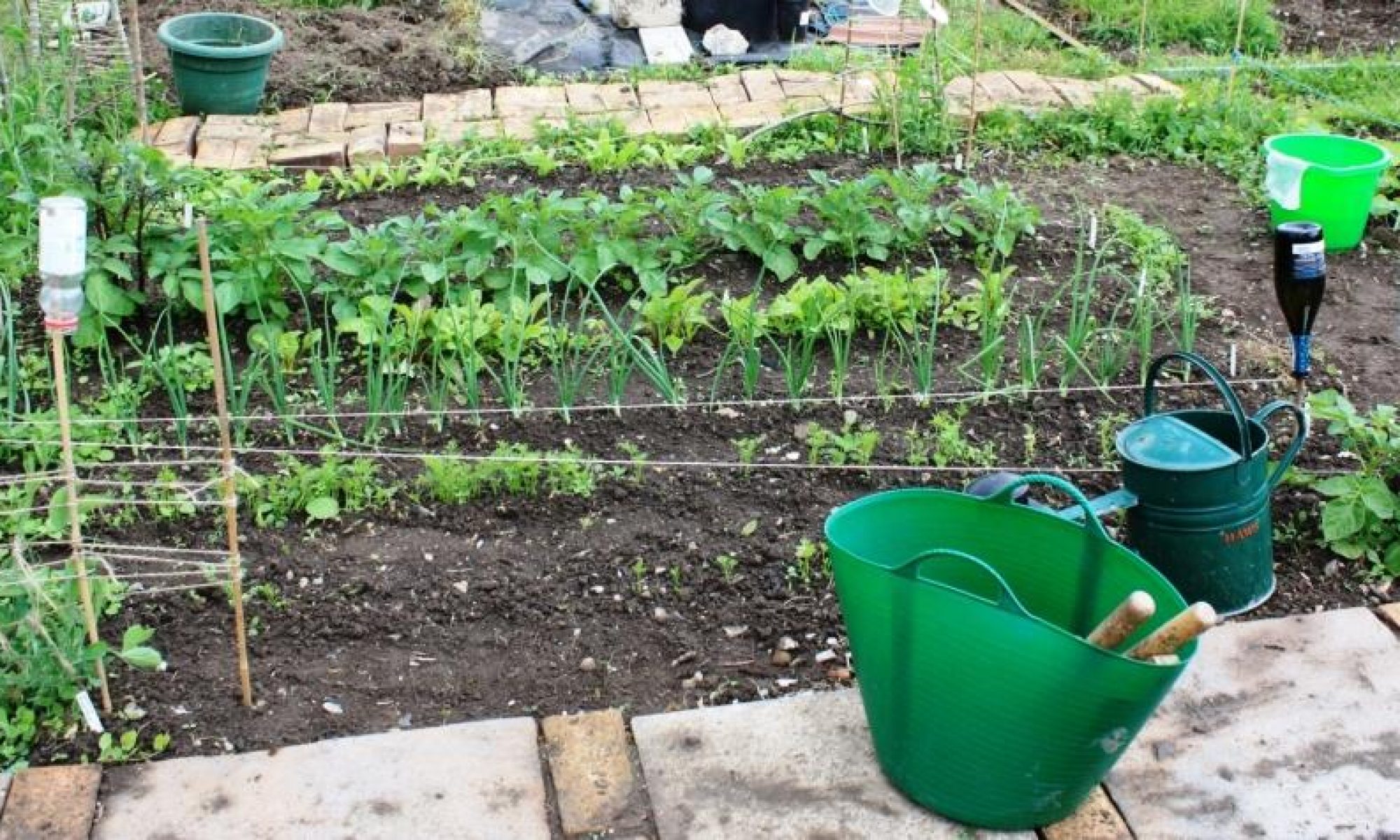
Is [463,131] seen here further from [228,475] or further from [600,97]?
[228,475]

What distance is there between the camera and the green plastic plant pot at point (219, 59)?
5664 mm

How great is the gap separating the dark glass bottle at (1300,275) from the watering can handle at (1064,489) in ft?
3.10

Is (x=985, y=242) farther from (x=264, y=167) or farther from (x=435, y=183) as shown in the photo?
(x=264, y=167)

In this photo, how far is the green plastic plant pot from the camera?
566cm

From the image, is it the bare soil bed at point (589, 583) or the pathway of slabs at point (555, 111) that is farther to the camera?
the pathway of slabs at point (555, 111)

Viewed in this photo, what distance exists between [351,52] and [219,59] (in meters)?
0.82

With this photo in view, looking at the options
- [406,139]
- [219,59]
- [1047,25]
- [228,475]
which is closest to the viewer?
[228,475]

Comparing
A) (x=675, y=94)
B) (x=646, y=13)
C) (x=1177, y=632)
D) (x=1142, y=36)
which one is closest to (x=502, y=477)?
(x=1177, y=632)

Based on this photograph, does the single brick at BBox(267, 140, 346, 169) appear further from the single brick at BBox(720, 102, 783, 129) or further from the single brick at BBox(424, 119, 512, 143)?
the single brick at BBox(720, 102, 783, 129)

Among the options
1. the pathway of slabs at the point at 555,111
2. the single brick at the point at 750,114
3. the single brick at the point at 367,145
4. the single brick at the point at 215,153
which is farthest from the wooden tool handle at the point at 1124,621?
the single brick at the point at 215,153

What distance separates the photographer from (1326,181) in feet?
15.3

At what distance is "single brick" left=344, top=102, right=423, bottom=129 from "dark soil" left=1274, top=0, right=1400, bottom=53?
387cm

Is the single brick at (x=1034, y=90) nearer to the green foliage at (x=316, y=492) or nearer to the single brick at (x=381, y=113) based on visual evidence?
the single brick at (x=381, y=113)

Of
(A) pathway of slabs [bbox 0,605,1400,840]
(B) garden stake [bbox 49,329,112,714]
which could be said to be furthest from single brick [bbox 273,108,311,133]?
(A) pathway of slabs [bbox 0,605,1400,840]
